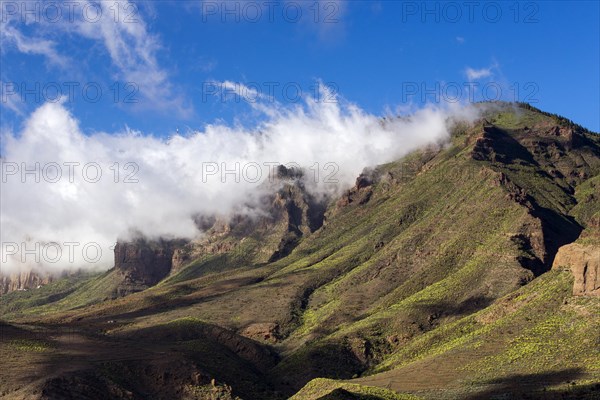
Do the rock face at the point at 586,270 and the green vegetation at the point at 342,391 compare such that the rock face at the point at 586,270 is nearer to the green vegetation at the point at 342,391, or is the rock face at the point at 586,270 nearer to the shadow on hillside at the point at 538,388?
the shadow on hillside at the point at 538,388

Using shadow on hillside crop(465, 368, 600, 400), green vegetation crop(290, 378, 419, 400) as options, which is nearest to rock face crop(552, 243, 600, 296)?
shadow on hillside crop(465, 368, 600, 400)

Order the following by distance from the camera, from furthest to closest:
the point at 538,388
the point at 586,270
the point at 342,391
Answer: the point at 586,270 < the point at 538,388 < the point at 342,391

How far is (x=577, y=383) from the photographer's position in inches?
4304

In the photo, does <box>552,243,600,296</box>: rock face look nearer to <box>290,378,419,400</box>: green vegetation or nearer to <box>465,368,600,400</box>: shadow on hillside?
<box>465,368,600,400</box>: shadow on hillside

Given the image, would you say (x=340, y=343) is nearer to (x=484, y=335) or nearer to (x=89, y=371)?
(x=484, y=335)

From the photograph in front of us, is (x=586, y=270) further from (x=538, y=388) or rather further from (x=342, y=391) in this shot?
(x=342, y=391)

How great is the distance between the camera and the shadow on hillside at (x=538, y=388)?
104750 millimetres

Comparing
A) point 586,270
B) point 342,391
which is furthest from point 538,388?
point 586,270

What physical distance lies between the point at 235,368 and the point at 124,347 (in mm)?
23650

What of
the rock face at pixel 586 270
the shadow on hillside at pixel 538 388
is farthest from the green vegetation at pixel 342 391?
the rock face at pixel 586 270

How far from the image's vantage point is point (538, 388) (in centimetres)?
11206

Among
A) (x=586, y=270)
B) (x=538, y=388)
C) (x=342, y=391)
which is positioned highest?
(x=586, y=270)

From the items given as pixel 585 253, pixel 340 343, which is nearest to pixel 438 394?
pixel 585 253

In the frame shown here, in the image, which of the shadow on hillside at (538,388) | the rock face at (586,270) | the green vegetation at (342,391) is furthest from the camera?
the rock face at (586,270)
